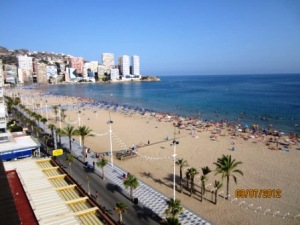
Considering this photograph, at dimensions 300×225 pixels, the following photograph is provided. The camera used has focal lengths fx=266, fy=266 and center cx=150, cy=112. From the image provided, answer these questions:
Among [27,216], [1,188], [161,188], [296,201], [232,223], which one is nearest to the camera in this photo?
[1,188]

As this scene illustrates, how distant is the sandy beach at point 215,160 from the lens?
61.8 ft

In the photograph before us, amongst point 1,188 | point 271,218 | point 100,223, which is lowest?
point 271,218

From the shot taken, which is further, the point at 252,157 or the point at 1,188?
the point at 252,157

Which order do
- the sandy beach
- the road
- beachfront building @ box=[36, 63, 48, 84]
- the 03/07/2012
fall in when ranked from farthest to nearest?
1. beachfront building @ box=[36, 63, 48, 84]
2. the 03/07/2012
3. the sandy beach
4. the road

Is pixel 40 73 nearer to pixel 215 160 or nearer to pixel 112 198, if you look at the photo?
pixel 215 160

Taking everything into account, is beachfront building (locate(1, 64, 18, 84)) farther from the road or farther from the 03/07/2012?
the 03/07/2012

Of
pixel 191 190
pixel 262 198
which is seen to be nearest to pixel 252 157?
pixel 262 198

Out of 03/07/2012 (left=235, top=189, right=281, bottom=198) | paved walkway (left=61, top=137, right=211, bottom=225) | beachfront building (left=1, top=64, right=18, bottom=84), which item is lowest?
03/07/2012 (left=235, top=189, right=281, bottom=198)

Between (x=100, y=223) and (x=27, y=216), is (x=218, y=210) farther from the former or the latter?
(x=27, y=216)

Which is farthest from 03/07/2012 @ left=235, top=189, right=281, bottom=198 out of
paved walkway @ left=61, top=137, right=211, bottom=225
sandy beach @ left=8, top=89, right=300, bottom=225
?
paved walkway @ left=61, top=137, right=211, bottom=225

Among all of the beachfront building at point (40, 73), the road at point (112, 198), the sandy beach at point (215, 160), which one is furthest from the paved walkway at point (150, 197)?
the beachfront building at point (40, 73)

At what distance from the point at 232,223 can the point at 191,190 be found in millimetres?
4155

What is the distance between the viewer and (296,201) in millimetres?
20219

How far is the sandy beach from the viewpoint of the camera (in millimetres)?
18844
